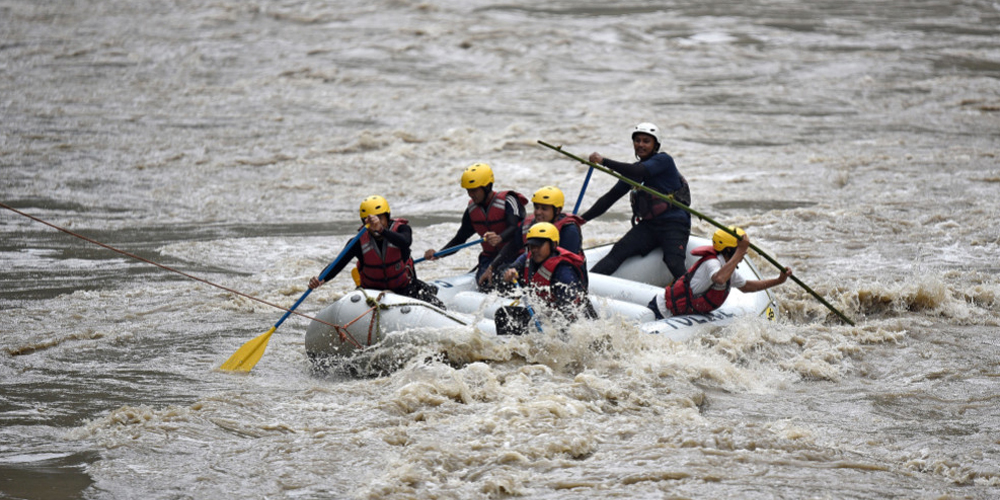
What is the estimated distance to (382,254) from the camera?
7.40 metres

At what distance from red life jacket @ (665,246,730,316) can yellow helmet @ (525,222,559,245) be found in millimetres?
1109

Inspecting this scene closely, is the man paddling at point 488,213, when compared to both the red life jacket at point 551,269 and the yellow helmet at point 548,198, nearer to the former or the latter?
the yellow helmet at point 548,198

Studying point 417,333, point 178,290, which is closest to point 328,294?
point 178,290

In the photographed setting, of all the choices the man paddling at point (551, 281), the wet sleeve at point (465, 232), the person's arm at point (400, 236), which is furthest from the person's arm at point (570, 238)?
the person's arm at point (400, 236)

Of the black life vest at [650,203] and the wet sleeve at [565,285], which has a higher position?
the black life vest at [650,203]

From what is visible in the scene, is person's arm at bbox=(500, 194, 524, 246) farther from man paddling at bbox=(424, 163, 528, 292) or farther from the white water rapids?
the white water rapids

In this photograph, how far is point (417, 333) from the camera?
23.0 feet

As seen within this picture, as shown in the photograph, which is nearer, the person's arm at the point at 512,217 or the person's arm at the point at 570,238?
the person's arm at the point at 570,238

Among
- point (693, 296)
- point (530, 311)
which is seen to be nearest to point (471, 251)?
point (693, 296)

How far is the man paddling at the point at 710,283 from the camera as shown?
7258 mm

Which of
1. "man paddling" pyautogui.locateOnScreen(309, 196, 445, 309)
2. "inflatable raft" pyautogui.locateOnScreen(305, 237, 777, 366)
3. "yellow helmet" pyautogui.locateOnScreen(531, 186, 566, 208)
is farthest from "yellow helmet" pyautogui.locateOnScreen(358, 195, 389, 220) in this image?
"yellow helmet" pyautogui.locateOnScreen(531, 186, 566, 208)

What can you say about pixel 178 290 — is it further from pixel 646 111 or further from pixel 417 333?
pixel 646 111

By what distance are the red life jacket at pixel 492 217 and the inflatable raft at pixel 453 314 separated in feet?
1.29

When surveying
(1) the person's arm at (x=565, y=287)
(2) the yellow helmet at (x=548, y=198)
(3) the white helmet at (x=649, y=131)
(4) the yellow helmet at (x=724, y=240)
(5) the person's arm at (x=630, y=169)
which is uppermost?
(3) the white helmet at (x=649, y=131)
